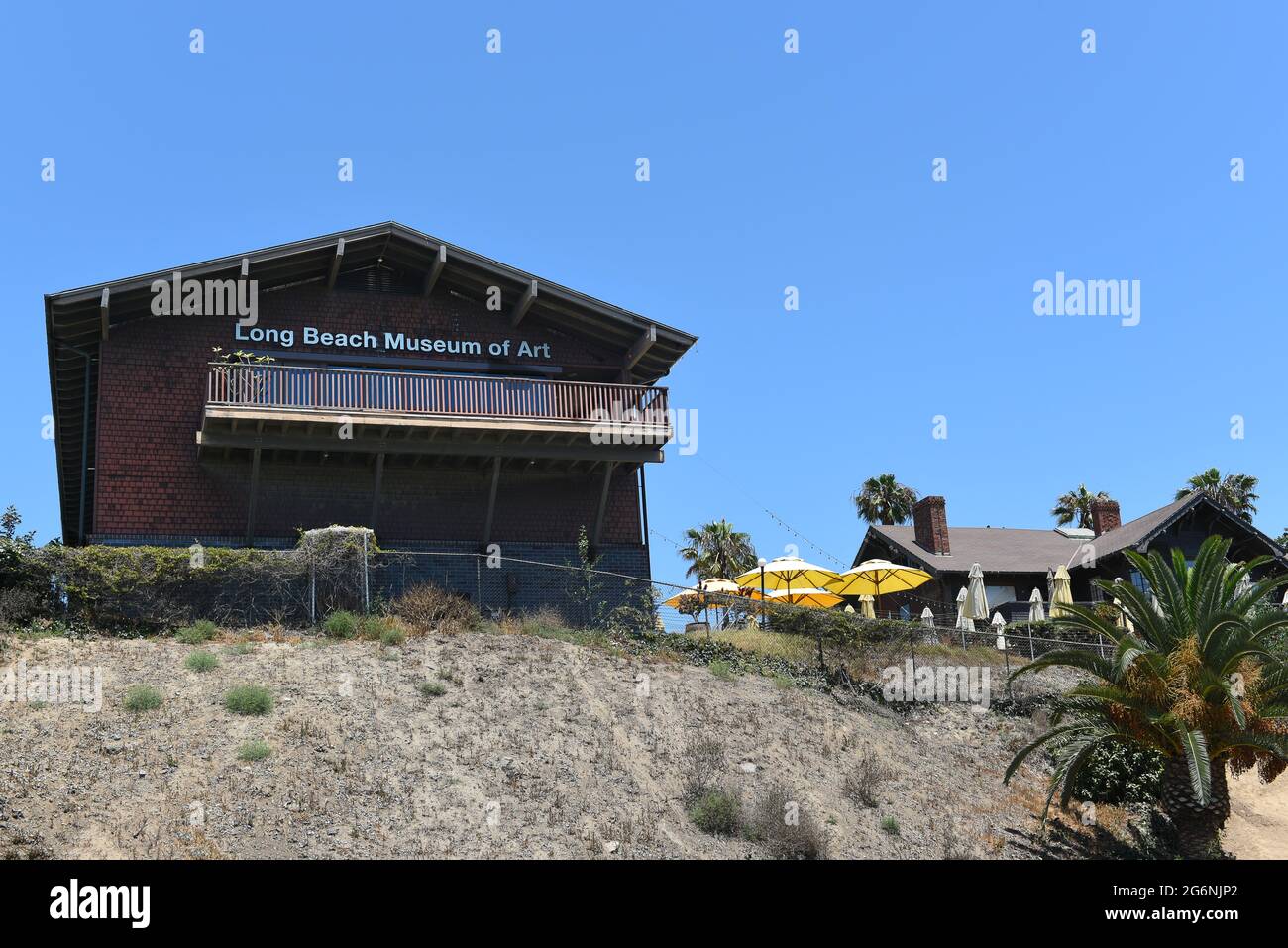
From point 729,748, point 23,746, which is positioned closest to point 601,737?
point 729,748

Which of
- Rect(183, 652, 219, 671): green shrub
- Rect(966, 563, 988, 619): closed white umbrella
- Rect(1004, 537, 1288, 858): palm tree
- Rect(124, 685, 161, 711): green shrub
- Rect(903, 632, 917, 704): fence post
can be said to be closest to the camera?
Rect(124, 685, 161, 711): green shrub

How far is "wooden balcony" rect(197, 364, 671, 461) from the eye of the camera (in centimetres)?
2634

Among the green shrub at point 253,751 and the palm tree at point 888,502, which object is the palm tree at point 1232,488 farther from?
the green shrub at point 253,751

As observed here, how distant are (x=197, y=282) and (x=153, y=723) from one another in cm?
1295

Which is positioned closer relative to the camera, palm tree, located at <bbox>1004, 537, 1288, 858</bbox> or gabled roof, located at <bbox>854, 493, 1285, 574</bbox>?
palm tree, located at <bbox>1004, 537, 1288, 858</bbox>

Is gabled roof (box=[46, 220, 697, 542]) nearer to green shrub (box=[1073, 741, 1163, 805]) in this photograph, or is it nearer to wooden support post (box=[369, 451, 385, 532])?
wooden support post (box=[369, 451, 385, 532])

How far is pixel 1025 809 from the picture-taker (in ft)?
73.6

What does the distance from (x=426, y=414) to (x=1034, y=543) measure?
959 inches

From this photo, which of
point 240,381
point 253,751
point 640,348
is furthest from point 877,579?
point 253,751

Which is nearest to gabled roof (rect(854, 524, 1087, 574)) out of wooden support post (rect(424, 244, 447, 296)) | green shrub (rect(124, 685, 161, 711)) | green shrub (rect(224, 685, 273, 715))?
wooden support post (rect(424, 244, 447, 296))

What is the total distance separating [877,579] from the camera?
34625 millimetres

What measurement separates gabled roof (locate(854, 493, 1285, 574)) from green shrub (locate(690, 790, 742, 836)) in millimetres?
22369

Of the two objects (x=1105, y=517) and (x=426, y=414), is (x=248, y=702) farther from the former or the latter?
(x=1105, y=517)

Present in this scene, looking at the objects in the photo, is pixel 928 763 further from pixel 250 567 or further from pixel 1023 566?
pixel 1023 566
